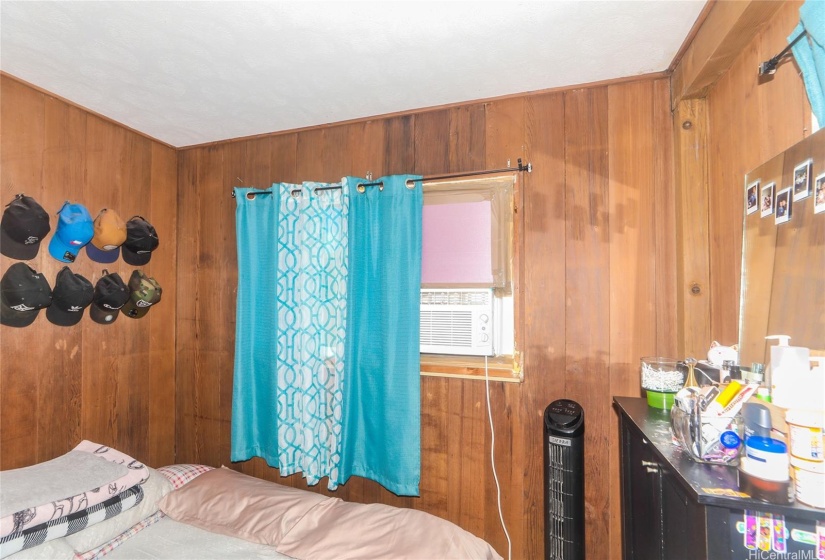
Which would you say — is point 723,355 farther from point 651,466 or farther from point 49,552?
point 49,552

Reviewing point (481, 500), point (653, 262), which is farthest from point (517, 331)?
point (481, 500)

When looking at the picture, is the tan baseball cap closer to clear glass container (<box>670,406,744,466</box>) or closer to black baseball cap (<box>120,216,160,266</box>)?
black baseball cap (<box>120,216,160,266</box>)

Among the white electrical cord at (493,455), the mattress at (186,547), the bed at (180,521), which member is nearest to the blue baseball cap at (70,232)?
the bed at (180,521)

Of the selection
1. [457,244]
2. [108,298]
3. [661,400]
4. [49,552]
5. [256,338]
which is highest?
[457,244]

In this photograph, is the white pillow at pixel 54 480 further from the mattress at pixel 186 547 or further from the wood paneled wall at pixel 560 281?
the wood paneled wall at pixel 560 281

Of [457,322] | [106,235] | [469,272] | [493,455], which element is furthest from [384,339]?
[106,235]

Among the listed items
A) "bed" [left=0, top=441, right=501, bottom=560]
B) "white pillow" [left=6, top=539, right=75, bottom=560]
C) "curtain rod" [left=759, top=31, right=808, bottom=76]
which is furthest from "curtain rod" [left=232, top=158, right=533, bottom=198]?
"white pillow" [left=6, top=539, right=75, bottom=560]

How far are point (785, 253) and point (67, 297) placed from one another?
9.47ft

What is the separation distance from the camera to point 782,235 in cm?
105

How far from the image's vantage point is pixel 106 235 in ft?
6.40

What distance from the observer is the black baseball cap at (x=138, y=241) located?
7.14 ft

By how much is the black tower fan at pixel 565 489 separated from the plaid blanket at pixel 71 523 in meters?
1.83

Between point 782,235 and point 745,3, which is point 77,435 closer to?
point 782,235

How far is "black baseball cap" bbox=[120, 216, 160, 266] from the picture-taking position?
2176mm
